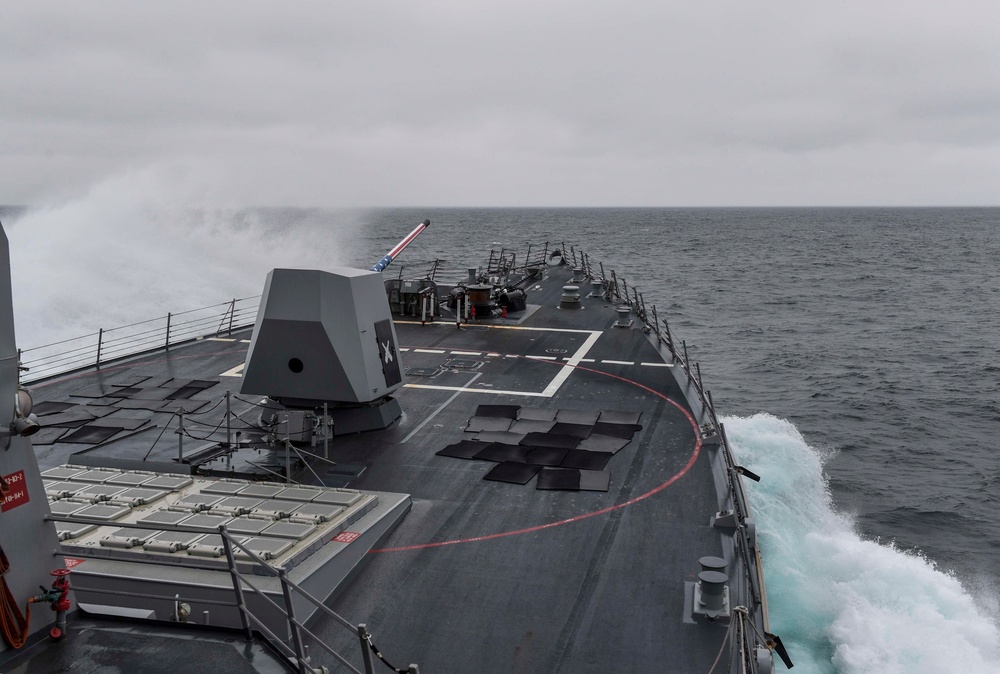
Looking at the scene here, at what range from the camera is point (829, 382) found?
Answer: 3438 centimetres

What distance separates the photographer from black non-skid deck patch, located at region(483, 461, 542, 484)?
12914mm

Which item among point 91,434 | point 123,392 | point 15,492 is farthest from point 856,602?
point 123,392

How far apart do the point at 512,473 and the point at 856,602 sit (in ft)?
21.7

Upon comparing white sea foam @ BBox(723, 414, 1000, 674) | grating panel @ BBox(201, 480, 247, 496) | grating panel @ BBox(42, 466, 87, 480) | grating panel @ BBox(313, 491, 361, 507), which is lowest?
white sea foam @ BBox(723, 414, 1000, 674)

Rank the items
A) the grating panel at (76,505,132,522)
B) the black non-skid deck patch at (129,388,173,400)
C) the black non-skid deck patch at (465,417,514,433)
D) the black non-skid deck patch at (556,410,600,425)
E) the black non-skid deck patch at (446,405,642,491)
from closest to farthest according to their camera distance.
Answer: the grating panel at (76,505,132,522) < the black non-skid deck patch at (446,405,642,491) < the black non-skid deck patch at (465,417,514,433) < the black non-skid deck patch at (556,410,600,425) < the black non-skid deck patch at (129,388,173,400)

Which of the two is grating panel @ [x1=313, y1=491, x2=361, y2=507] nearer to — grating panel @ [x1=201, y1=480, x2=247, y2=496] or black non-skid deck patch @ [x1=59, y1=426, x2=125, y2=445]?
grating panel @ [x1=201, y1=480, x2=247, y2=496]

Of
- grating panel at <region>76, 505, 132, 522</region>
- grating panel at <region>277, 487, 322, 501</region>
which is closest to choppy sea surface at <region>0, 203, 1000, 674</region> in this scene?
A: grating panel at <region>277, 487, 322, 501</region>

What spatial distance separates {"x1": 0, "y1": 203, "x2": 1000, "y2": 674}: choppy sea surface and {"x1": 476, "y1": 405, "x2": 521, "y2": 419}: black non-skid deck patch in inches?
226

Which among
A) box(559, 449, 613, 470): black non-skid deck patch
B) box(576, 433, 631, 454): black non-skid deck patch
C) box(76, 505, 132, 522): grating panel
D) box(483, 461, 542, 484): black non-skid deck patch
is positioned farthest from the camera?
box(576, 433, 631, 454): black non-skid deck patch

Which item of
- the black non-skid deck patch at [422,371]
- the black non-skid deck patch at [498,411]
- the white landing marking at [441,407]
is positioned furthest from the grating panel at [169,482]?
the black non-skid deck patch at [422,371]

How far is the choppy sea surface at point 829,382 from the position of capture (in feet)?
48.3

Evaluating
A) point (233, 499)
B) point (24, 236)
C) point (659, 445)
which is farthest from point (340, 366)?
point (24, 236)

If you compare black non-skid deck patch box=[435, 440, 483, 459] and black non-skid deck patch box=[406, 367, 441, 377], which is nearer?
black non-skid deck patch box=[435, 440, 483, 459]

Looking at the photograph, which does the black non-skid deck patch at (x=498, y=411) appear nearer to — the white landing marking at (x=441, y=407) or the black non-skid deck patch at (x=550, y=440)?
the white landing marking at (x=441, y=407)
